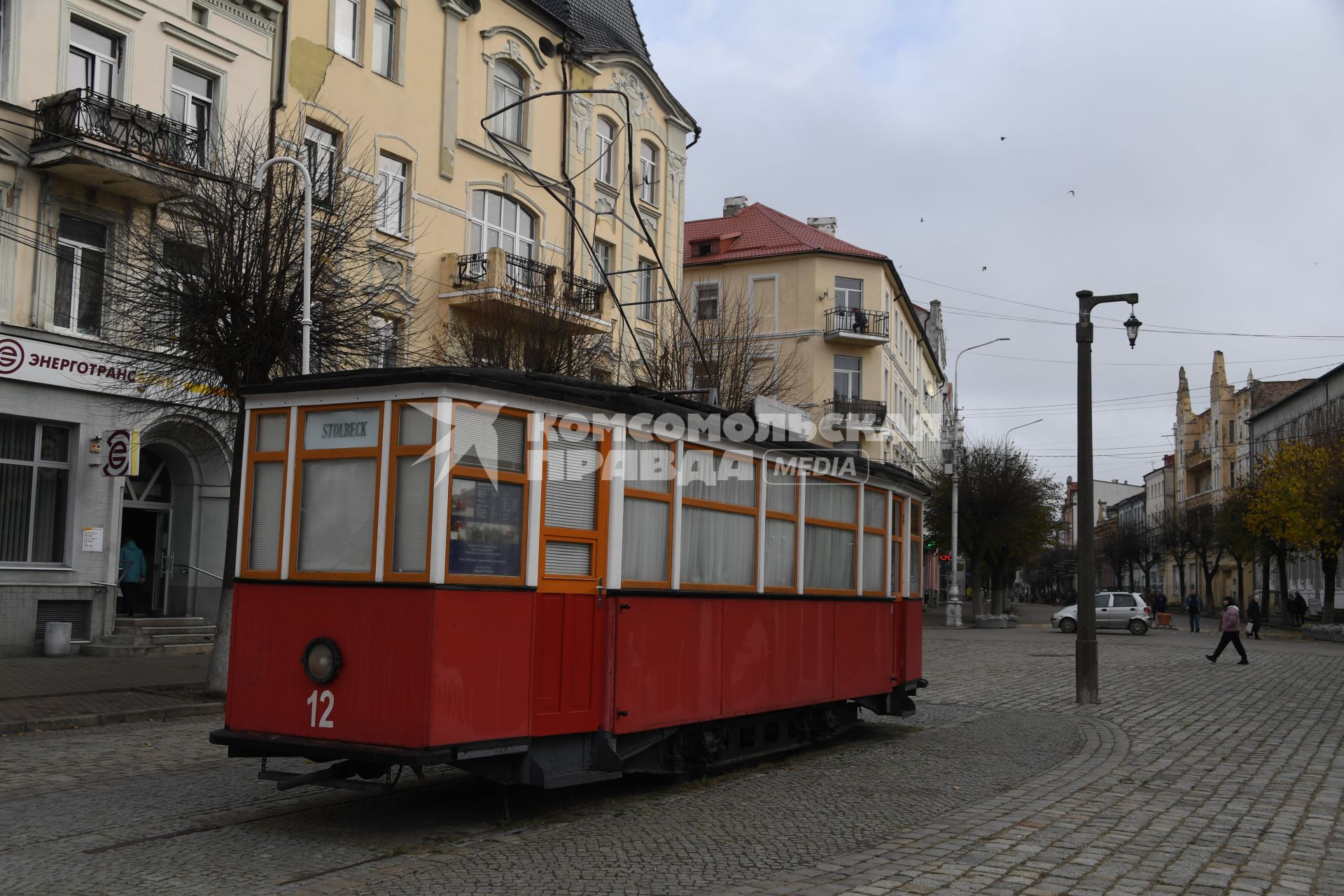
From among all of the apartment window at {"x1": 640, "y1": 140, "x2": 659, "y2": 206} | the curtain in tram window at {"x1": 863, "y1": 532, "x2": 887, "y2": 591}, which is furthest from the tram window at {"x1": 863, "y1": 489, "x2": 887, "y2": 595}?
the apartment window at {"x1": 640, "y1": 140, "x2": 659, "y2": 206}

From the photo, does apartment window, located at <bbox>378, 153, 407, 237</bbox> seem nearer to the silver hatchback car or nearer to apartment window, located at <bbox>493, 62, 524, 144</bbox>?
apartment window, located at <bbox>493, 62, 524, 144</bbox>

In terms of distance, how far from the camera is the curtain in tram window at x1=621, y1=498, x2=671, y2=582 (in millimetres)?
8875

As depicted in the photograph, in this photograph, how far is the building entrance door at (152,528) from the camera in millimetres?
22375

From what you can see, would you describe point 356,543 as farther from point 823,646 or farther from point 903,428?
point 903,428

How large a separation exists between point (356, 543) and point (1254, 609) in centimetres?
4055

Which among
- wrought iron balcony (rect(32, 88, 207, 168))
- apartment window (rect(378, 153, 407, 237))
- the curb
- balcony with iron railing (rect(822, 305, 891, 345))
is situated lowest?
the curb

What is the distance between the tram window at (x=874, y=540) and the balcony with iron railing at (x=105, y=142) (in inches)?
449

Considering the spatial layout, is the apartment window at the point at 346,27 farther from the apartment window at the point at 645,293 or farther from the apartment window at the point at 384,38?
the apartment window at the point at 645,293

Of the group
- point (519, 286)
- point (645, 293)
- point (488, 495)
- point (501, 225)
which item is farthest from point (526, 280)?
point (488, 495)

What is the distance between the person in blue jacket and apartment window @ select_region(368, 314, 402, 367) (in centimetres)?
539

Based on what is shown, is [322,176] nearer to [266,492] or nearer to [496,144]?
[496,144]

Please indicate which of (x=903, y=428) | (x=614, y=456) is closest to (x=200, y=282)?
(x=614, y=456)

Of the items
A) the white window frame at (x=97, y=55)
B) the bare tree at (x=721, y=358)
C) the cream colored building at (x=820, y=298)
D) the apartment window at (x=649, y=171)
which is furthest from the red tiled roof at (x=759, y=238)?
the white window frame at (x=97, y=55)

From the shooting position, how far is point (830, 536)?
12.0m
